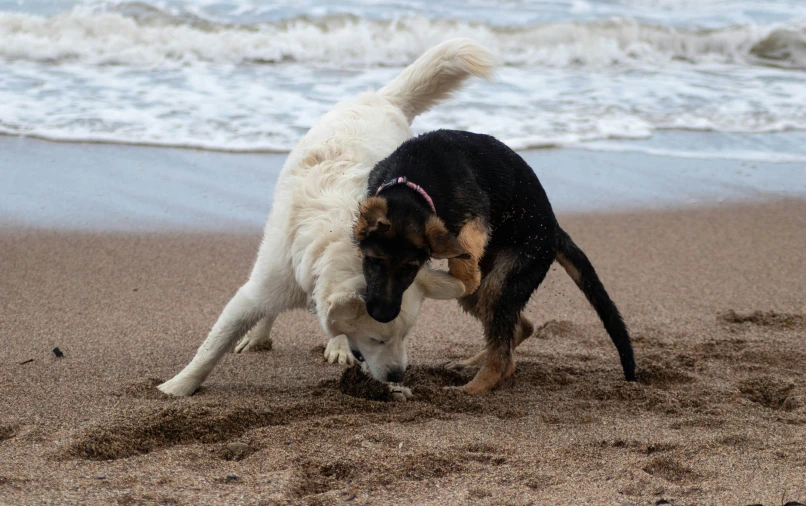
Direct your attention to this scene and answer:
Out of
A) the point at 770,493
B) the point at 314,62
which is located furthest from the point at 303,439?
the point at 314,62

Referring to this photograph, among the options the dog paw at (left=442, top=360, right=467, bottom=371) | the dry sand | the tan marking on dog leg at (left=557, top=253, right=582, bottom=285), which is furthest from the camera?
the dog paw at (left=442, top=360, right=467, bottom=371)

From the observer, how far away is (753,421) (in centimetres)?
412

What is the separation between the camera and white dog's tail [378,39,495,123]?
17.9ft

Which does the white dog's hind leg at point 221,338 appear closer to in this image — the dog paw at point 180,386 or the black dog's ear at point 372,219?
the dog paw at point 180,386

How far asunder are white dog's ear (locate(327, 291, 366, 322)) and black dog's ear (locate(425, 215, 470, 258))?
411 millimetres

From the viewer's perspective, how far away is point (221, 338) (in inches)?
182

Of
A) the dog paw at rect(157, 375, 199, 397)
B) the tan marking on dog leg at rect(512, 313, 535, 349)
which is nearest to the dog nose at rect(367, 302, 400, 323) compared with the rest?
the dog paw at rect(157, 375, 199, 397)

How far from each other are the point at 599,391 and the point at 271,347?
220cm

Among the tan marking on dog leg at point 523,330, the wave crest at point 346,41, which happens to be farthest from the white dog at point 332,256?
the wave crest at point 346,41

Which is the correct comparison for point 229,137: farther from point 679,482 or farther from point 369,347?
point 679,482

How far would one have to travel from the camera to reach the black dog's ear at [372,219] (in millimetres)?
3639

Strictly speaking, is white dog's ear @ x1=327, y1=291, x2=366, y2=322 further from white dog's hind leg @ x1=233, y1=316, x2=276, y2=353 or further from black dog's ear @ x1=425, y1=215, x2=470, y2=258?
white dog's hind leg @ x1=233, y1=316, x2=276, y2=353

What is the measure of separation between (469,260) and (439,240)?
1.26 ft

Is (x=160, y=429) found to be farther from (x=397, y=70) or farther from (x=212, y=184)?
(x=397, y=70)
